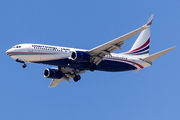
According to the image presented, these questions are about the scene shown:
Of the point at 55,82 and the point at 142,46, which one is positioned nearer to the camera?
the point at 142,46

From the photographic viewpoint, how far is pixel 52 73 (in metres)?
58.6

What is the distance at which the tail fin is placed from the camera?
200 feet

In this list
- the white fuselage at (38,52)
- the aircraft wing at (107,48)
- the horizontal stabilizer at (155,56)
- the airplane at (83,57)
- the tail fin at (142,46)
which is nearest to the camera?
the aircraft wing at (107,48)

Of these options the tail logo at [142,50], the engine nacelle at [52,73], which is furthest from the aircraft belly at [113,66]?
the engine nacelle at [52,73]

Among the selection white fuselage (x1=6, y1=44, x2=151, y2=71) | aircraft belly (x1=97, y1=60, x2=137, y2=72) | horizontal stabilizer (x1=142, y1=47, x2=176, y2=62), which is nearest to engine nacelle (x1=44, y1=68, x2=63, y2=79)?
white fuselage (x1=6, y1=44, x2=151, y2=71)

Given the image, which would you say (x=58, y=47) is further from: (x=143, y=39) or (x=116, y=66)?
(x=143, y=39)

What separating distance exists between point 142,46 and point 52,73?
16.5 m

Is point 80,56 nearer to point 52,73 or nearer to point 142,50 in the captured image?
point 52,73

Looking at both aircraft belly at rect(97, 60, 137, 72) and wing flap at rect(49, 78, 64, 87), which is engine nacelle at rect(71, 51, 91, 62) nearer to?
aircraft belly at rect(97, 60, 137, 72)

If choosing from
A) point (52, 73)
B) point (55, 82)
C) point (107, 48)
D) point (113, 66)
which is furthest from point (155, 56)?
point (55, 82)

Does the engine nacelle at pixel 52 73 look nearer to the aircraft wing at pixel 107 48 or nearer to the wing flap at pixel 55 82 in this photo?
the wing flap at pixel 55 82

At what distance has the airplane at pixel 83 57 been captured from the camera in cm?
5072

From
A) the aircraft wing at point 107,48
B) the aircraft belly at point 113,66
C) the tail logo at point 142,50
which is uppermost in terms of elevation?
the tail logo at point 142,50

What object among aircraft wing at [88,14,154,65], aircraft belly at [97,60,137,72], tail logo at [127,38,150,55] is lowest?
aircraft belly at [97,60,137,72]
